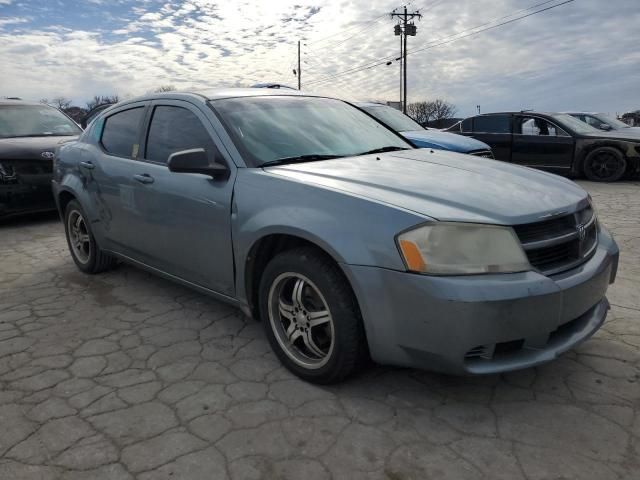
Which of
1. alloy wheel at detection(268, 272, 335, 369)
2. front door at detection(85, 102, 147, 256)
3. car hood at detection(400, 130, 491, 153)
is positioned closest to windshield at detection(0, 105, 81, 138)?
front door at detection(85, 102, 147, 256)

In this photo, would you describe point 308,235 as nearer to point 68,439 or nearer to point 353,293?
→ point 353,293

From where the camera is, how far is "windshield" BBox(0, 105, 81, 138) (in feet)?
25.1

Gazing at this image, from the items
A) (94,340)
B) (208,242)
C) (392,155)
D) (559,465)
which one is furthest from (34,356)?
(559,465)

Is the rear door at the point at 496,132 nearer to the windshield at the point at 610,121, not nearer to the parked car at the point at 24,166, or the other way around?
the windshield at the point at 610,121

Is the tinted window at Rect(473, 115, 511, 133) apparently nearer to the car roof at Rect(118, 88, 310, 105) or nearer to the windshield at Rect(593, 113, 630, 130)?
the windshield at Rect(593, 113, 630, 130)

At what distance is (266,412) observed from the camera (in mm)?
2508

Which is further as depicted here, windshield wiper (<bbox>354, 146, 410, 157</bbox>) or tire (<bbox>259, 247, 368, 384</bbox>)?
windshield wiper (<bbox>354, 146, 410, 157</bbox>)

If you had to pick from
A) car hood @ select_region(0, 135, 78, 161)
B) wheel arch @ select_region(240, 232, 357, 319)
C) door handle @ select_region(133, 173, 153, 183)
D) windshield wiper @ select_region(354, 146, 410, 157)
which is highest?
car hood @ select_region(0, 135, 78, 161)

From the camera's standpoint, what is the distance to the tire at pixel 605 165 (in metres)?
10.4

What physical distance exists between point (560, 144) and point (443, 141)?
4577 mm

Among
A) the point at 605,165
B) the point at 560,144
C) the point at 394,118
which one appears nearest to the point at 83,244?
the point at 394,118

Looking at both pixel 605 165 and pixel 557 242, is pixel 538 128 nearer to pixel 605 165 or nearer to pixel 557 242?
pixel 605 165

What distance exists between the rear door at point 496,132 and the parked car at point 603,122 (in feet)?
6.72

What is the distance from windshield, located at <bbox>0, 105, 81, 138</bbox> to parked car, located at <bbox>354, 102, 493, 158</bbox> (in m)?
4.62
